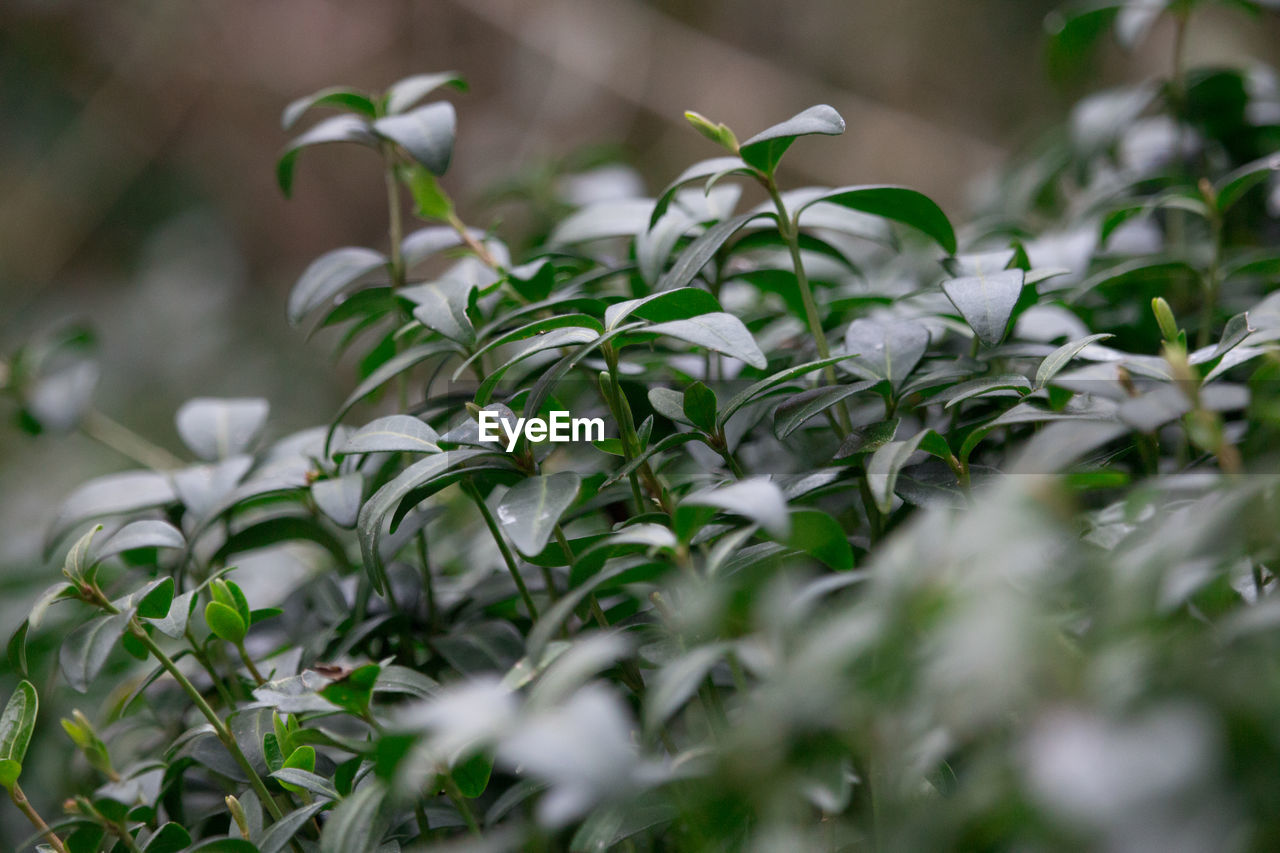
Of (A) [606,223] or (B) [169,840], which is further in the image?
(A) [606,223]

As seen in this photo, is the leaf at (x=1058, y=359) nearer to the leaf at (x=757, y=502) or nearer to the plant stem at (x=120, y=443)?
the leaf at (x=757, y=502)

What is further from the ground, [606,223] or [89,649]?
[606,223]

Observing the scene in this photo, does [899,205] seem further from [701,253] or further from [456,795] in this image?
[456,795]

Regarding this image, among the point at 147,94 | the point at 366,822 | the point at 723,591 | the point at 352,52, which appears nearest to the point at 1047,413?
the point at 723,591

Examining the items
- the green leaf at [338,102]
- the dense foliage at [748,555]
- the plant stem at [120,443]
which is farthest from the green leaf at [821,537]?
the plant stem at [120,443]

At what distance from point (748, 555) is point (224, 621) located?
0.88ft

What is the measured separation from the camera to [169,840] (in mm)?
476

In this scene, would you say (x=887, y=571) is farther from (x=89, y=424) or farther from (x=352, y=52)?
(x=352, y=52)

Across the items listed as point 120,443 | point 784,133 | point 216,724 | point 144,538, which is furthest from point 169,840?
point 120,443

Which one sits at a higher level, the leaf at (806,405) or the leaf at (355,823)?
the leaf at (806,405)

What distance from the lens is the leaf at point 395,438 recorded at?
0.47 metres

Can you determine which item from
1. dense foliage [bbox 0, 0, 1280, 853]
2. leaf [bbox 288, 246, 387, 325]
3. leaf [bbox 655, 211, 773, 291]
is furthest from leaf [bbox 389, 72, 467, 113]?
leaf [bbox 655, 211, 773, 291]

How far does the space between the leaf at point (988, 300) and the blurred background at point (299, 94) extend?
173 centimetres

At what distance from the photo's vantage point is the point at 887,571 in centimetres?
29
